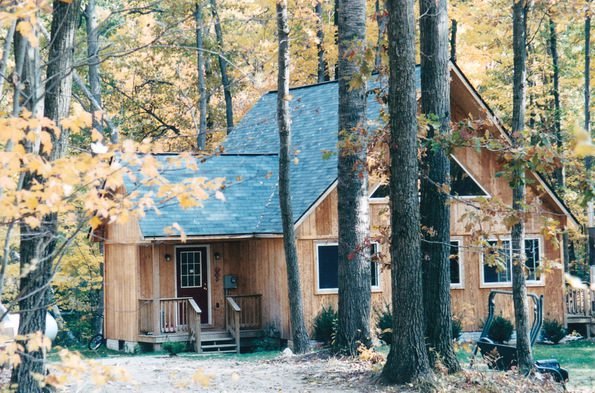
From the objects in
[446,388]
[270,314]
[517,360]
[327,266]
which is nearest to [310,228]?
[327,266]

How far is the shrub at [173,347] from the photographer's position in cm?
2117

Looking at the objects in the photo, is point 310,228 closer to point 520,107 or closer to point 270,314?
point 270,314

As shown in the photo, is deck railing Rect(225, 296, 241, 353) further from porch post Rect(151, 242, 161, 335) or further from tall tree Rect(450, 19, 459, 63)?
tall tree Rect(450, 19, 459, 63)

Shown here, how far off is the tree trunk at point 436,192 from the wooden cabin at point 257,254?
862cm

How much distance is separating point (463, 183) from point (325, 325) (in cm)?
561

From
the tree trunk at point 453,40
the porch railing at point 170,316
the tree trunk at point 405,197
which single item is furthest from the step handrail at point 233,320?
the tree trunk at point 453,40

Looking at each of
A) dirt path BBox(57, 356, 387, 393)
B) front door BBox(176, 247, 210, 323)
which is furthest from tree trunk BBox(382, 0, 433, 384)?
front door BBox(176, 247, 210, 323)

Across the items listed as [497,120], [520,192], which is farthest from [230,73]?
[520,192]

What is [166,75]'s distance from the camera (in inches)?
1380

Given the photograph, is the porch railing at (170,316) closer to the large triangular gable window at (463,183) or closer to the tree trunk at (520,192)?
the large triangular gable window at (463,183)

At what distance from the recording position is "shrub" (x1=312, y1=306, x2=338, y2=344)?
68.7ft

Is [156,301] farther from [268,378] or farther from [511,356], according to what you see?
[511,356]

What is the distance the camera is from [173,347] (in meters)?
21.2

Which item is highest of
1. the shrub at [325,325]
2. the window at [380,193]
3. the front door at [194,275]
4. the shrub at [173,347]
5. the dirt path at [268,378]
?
the window at [380,193]
